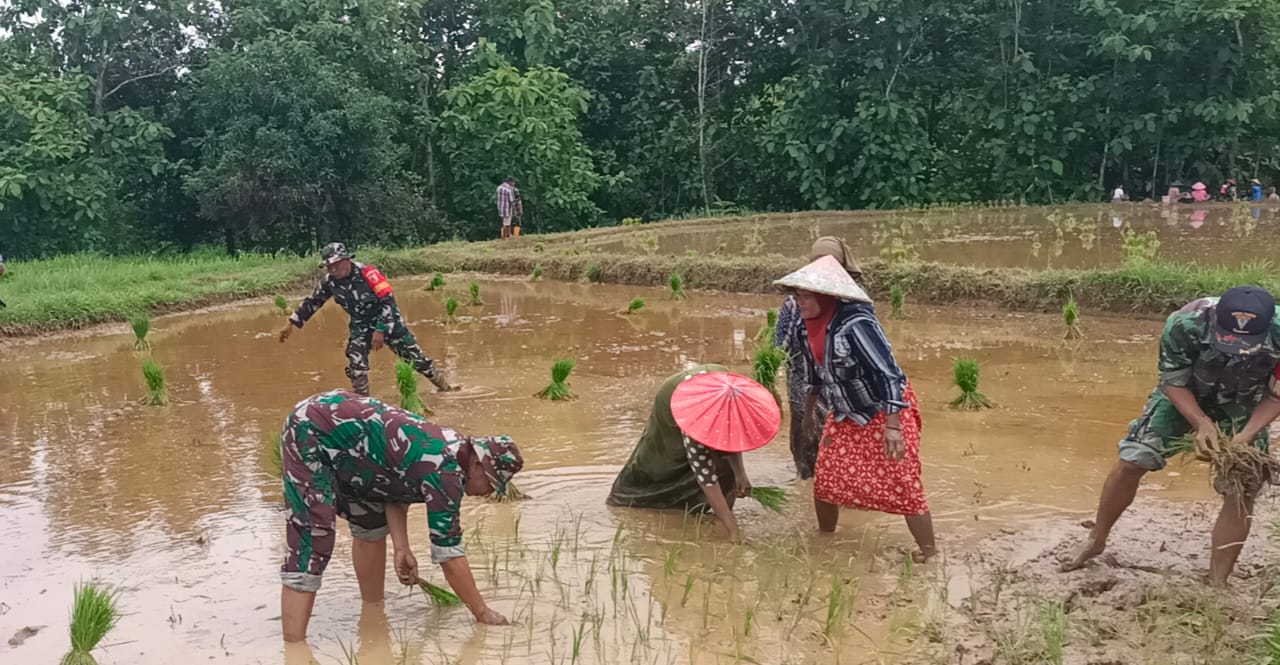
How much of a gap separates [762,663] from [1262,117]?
76.8 ft

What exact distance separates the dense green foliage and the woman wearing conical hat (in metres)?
15.8

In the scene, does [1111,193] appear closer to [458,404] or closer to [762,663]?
[458,404]

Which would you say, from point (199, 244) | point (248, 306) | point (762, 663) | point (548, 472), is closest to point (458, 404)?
point (548, 472)

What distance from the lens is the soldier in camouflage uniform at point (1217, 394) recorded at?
12.4 feet

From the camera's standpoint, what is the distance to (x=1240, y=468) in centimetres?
382

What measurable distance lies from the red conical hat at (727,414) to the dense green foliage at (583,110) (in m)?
15.5

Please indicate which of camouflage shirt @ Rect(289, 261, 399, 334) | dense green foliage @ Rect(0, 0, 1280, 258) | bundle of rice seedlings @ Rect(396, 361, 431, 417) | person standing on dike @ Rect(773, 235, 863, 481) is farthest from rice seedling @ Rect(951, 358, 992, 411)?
dense green foliage @ Rect(0, 0, 1280, 258)

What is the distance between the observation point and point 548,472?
6.09m

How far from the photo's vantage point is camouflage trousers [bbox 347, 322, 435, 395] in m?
7.66

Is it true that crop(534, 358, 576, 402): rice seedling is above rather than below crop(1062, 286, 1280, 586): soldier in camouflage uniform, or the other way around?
below

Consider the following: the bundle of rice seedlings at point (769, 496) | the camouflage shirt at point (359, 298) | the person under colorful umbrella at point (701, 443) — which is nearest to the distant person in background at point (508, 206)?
the camouflage shirt at point (359, 298)

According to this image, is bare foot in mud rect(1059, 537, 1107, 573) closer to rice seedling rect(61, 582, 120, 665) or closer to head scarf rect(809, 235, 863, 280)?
head scarf rect(809, 235, 863, 280)

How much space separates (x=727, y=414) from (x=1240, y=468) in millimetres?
1943

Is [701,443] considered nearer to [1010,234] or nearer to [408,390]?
[408,390]
